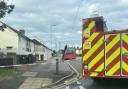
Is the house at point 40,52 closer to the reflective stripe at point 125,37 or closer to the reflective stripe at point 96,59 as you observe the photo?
the reflective stripe at point 96,59

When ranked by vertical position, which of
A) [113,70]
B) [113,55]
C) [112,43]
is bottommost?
[113,70]

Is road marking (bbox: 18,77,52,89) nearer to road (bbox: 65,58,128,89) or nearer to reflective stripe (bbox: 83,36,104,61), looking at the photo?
road (bbox: 65,58,128,89)

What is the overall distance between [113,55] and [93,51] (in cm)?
82

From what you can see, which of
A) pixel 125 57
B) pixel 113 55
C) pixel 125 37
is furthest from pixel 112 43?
pixel 125 57

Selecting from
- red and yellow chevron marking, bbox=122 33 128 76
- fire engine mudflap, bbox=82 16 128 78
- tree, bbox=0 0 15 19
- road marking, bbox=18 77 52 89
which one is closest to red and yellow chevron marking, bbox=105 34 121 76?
fire engine mudflap, bbox=82 16 128 78

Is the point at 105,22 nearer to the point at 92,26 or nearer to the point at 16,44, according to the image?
the point at 92,26

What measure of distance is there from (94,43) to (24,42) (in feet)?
212

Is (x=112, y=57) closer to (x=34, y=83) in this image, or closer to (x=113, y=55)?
(x=113, y=55)

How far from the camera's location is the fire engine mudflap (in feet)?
48.2

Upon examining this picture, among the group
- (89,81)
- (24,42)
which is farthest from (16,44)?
(89,81)

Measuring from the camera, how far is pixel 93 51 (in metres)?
15.3

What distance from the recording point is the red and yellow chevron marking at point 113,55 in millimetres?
14766

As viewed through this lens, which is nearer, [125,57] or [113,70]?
[125,57]

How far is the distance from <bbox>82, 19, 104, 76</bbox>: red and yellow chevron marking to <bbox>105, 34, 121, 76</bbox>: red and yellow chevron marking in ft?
0.75
